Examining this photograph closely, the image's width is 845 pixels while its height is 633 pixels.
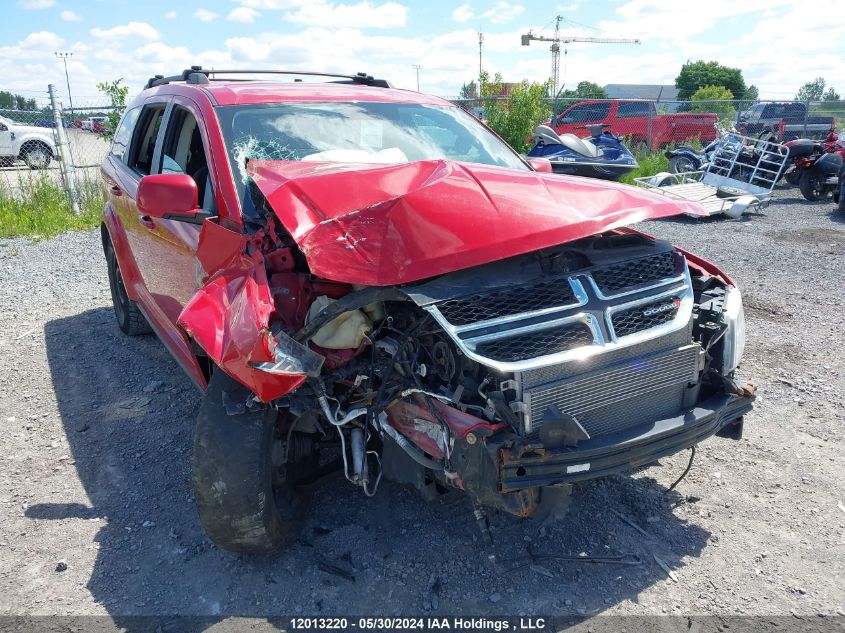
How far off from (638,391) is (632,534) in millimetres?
840

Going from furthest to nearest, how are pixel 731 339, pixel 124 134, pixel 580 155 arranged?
pixel 580 155 → pixel 124 134 → pixel 731 339

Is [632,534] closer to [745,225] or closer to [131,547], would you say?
[131,547]

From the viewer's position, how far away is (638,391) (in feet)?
8.61

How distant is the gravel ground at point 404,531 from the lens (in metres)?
2.70

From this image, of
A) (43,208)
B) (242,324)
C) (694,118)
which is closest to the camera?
(242,324)

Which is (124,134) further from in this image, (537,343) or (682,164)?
(682,164)

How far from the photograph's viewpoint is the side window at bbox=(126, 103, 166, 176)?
441 centimetres

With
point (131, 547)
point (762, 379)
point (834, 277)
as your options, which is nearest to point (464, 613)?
Result: point (131, 547)

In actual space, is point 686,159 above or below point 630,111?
below

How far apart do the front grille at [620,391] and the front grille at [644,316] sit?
0.12m

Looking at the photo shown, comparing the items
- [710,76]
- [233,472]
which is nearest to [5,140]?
[233,472]

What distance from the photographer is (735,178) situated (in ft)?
41.5

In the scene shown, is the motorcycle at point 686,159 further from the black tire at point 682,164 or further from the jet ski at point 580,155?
the jet ski at point 580,155

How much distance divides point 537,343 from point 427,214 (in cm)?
65
